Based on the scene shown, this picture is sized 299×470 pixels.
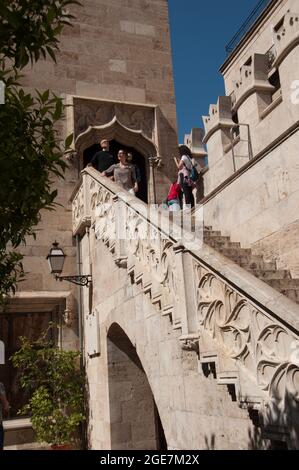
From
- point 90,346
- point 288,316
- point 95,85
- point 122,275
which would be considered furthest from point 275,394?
point 95,85

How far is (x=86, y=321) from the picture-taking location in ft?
32.1

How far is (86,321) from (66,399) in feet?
5.04

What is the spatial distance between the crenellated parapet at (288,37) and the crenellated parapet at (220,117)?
220 cm

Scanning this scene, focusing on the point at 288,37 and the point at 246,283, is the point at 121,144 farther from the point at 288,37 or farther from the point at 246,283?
the point at 246,283

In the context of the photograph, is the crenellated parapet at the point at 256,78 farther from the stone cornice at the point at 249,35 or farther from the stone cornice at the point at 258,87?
the stone cornice at the point at 249,35

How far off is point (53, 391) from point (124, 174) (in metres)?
4.49

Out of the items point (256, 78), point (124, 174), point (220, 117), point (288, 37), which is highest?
point (256, 78)

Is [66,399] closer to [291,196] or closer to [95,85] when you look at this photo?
[291,196]

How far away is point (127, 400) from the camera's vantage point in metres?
8.10

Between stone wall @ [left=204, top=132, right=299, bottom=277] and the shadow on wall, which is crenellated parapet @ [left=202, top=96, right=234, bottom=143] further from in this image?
the shadow on wall

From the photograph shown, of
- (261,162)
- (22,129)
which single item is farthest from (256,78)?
(22,129)

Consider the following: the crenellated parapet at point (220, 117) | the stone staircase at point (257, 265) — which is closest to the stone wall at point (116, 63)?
the crenellated parapet at point (220, 117)

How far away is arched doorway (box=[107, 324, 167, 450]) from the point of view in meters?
7.90

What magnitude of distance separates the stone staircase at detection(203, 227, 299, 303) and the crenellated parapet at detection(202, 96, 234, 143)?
11.0 ft
